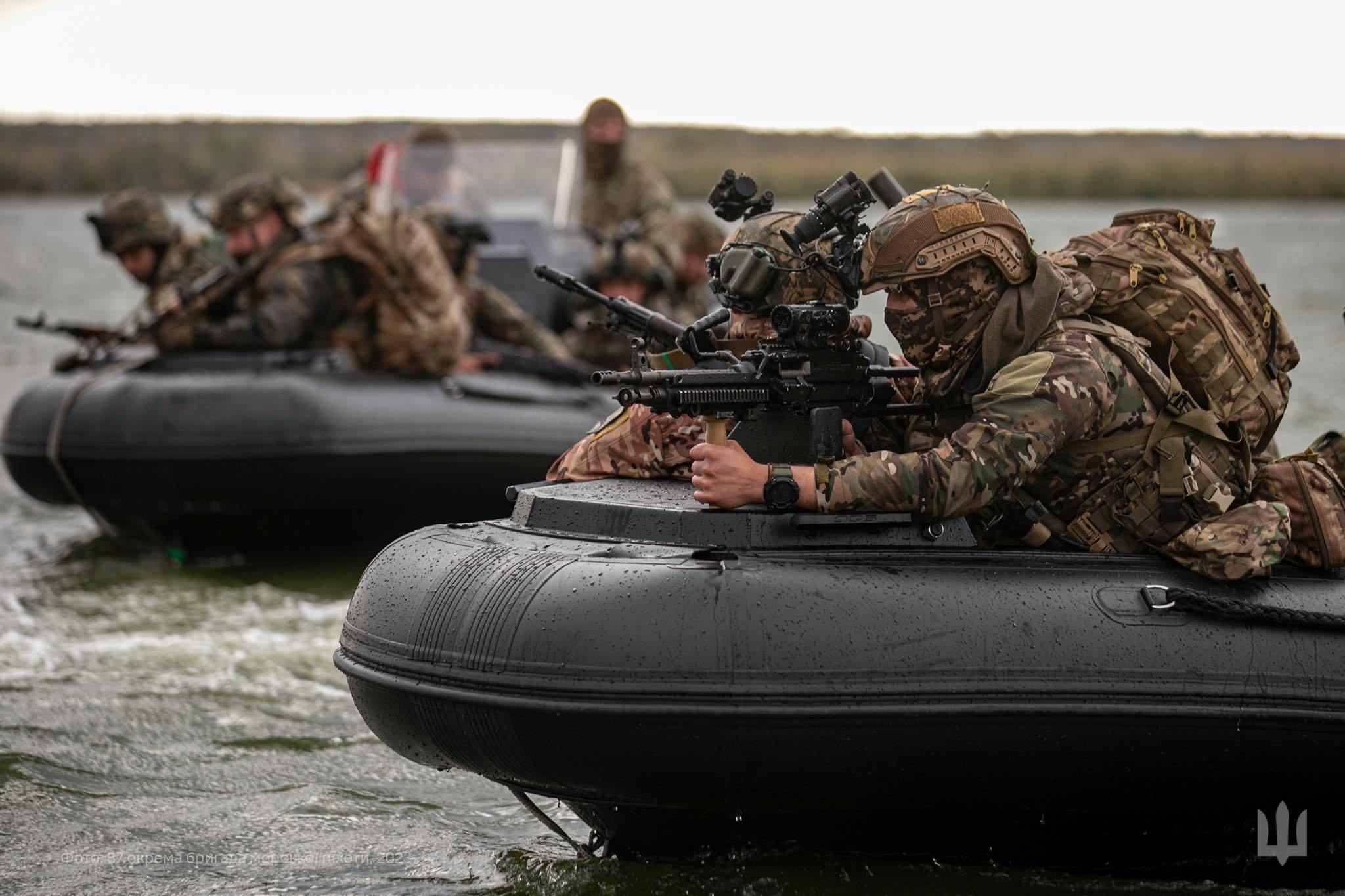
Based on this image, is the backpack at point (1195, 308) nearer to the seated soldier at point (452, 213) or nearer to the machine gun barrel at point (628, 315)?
the machine gun barrel at point (628, 315)

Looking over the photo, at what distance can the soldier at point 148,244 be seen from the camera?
410 inches

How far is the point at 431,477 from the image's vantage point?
29.4ft

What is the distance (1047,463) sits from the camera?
4328 mm

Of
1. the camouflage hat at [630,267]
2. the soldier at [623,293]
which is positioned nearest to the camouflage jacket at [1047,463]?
the soldier at [623,293]

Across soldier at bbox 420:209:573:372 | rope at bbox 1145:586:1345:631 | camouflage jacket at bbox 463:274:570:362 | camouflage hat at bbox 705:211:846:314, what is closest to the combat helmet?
camouflage hat at bbox 705:211:846:314

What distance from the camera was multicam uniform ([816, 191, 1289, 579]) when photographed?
405 centimetres

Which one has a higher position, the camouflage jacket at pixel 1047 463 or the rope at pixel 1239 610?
the camouflage jacket at pixel 1047 463

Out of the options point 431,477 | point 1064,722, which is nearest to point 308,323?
point 431,477

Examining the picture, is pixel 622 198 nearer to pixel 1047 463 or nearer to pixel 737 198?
pixel 737 198

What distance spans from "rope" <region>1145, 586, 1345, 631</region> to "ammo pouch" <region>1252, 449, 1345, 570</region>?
27 centimetres

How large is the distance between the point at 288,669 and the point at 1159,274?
4.08 metres

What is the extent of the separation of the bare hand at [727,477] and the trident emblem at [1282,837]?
5.26ft

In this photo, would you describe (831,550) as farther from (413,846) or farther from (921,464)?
(413,846)

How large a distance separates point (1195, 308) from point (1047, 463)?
0.61 metres
